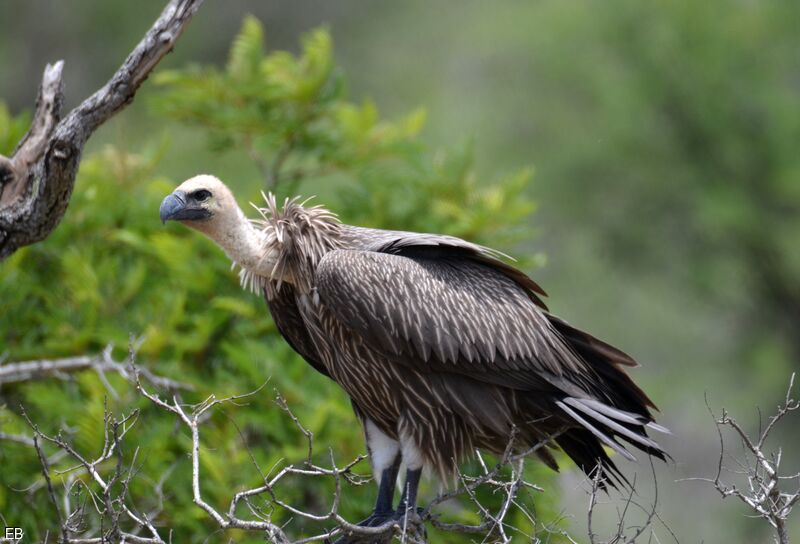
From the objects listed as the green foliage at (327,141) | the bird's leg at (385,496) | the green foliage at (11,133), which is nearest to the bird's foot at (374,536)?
the bird's leg at (385,496)

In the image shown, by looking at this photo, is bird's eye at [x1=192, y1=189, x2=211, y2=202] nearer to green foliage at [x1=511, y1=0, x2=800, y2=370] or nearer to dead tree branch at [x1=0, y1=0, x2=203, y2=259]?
dead tree branch at [x1=0, y1=0, x2=203, y2=259]

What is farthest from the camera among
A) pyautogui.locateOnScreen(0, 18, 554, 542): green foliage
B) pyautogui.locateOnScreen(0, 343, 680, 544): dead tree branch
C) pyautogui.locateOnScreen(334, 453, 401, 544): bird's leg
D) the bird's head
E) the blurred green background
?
the blurred green background

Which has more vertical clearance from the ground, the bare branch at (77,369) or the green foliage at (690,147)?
the green foliage at (690,147)

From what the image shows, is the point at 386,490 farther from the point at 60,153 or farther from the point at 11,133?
the point at 11,133

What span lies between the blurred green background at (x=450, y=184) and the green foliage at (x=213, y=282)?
19 millimetres

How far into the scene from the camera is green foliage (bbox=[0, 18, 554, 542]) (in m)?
6.74

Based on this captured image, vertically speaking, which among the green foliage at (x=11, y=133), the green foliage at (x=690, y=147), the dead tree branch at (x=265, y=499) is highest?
the green foliage at (x=690, y=147)

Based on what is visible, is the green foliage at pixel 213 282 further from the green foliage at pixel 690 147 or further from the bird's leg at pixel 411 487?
the green foliage at pixel 690 147

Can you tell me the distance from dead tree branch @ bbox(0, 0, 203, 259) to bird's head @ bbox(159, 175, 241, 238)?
20.0 inches

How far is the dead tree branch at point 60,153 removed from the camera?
430cm

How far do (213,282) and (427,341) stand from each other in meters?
2.98

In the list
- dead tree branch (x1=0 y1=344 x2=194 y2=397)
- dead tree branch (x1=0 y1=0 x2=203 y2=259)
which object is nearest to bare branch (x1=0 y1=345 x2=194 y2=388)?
dead tree branch (x1=0 y1=344 x2=194 y2=397)

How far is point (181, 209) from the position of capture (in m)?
4.84

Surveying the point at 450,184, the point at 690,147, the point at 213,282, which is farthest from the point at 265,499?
the point at 690,147
